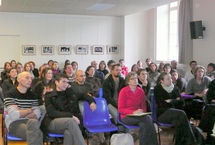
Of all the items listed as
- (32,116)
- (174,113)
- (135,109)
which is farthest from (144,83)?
(32,116)

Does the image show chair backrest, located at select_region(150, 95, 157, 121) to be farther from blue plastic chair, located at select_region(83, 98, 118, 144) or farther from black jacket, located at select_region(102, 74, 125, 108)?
blue plastic chair, located at select_region(83, 98, 118, 144)

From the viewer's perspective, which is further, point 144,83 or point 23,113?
point 144,83

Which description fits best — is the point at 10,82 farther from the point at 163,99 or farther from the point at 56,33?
the point at 56,33

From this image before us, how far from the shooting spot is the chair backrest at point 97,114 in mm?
4338

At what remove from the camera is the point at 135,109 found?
4418mm

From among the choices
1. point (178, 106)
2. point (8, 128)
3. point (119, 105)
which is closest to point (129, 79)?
point (119, 105)

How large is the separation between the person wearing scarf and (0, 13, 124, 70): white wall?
6964 millimetres

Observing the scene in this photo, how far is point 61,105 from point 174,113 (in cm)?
173

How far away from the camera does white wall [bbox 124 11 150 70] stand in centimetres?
1179

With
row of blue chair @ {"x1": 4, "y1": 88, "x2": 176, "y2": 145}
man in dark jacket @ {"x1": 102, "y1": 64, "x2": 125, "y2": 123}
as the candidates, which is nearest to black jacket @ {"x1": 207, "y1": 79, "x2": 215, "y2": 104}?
row of blue chair @ {"x1": 4, "y1": 88, "x2": 176, "y2": 145}

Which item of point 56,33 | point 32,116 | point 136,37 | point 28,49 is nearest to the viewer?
point 32,116

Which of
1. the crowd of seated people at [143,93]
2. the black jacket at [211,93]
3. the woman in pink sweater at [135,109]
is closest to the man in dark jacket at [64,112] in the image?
the crowd of seated people at [143,93]

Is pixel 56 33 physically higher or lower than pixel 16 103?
higher

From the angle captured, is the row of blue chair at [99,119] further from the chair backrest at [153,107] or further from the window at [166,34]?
the window at [166,34]
